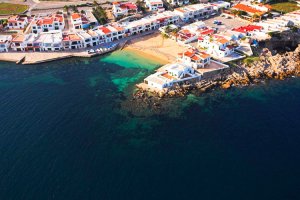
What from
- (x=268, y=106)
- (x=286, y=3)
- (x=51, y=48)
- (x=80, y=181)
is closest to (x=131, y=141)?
(x=80, y=181)

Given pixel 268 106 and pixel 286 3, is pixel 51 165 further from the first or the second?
pixel 286 3

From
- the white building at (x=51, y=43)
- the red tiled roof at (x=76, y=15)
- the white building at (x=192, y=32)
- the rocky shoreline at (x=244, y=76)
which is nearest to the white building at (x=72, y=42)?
the white building at (x=51, y=43)

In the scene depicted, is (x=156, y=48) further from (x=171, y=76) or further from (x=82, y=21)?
(x=82, y=21)

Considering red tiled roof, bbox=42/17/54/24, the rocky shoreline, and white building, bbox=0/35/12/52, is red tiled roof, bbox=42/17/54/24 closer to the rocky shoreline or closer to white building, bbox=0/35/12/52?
white building, bbox=0/35/12/52

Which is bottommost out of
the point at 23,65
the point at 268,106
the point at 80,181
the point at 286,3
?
the point at 80,181

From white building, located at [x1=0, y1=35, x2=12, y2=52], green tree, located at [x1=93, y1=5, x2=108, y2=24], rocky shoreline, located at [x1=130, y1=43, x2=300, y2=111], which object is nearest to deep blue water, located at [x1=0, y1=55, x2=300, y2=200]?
rocky shoreline, located at [x1=130, y1=43, x2=300, y2=111]
